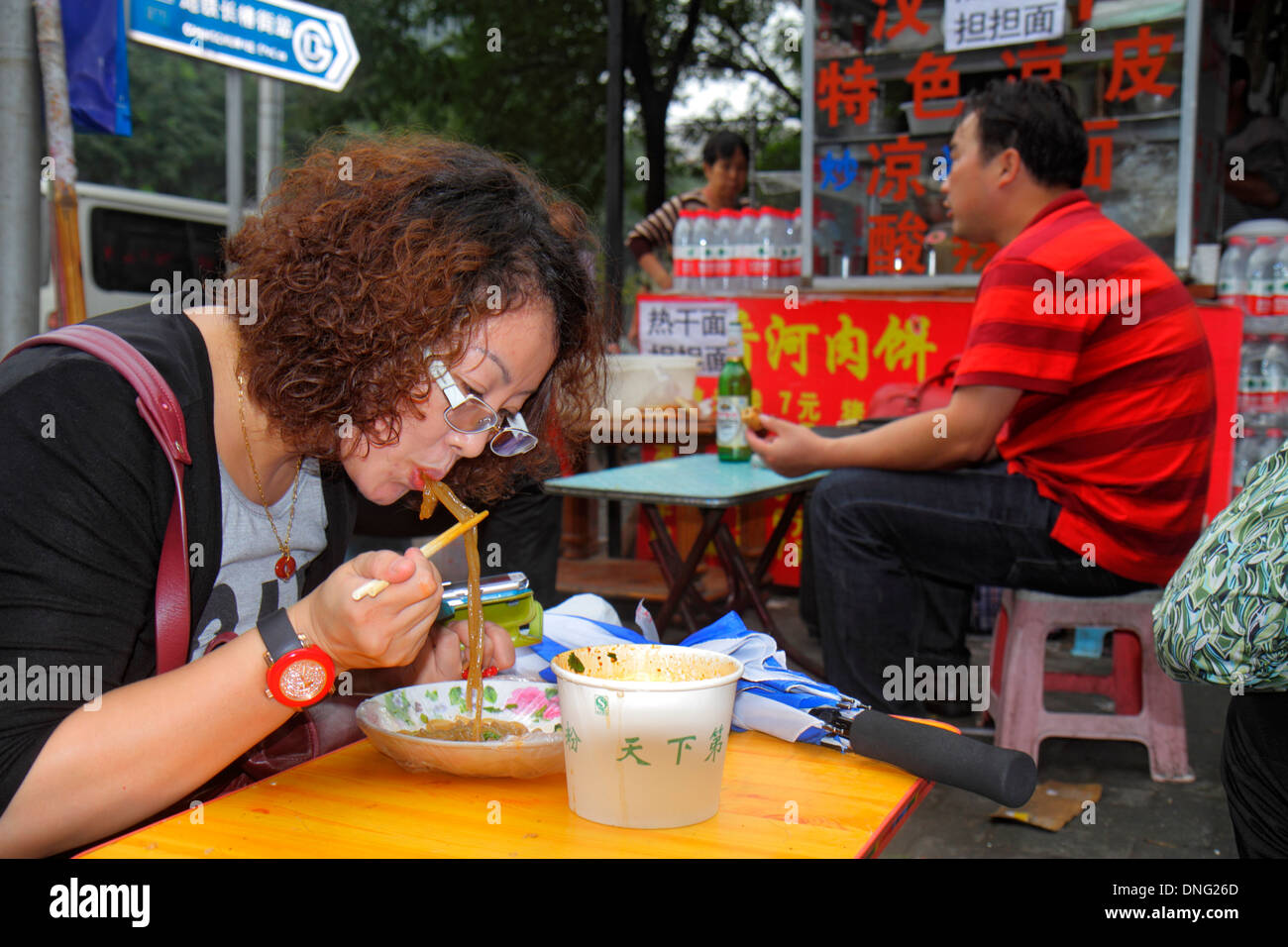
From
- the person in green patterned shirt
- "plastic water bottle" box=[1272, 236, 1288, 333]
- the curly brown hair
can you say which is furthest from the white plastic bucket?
the person in green patterned shirt

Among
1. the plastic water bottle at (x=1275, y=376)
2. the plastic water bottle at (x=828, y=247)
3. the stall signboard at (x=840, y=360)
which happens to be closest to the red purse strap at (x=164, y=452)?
the stall signboard at (x=840, y=360)

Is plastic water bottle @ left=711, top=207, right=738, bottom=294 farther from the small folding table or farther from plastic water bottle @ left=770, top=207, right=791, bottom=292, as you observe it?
the small folding table

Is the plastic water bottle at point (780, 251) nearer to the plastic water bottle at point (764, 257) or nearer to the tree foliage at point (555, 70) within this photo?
the plastic water bottle at point (764, 257)

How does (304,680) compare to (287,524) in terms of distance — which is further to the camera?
(287,524)

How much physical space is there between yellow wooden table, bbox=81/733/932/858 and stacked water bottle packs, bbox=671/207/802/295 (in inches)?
172

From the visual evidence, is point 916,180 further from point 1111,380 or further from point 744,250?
point 1111,380

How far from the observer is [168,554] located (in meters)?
1.26

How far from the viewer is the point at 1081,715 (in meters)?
3.08

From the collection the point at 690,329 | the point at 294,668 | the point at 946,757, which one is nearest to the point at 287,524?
the point at 294,668

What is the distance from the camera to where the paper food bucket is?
3.32 ft

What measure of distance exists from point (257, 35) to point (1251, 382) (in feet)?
15.3
